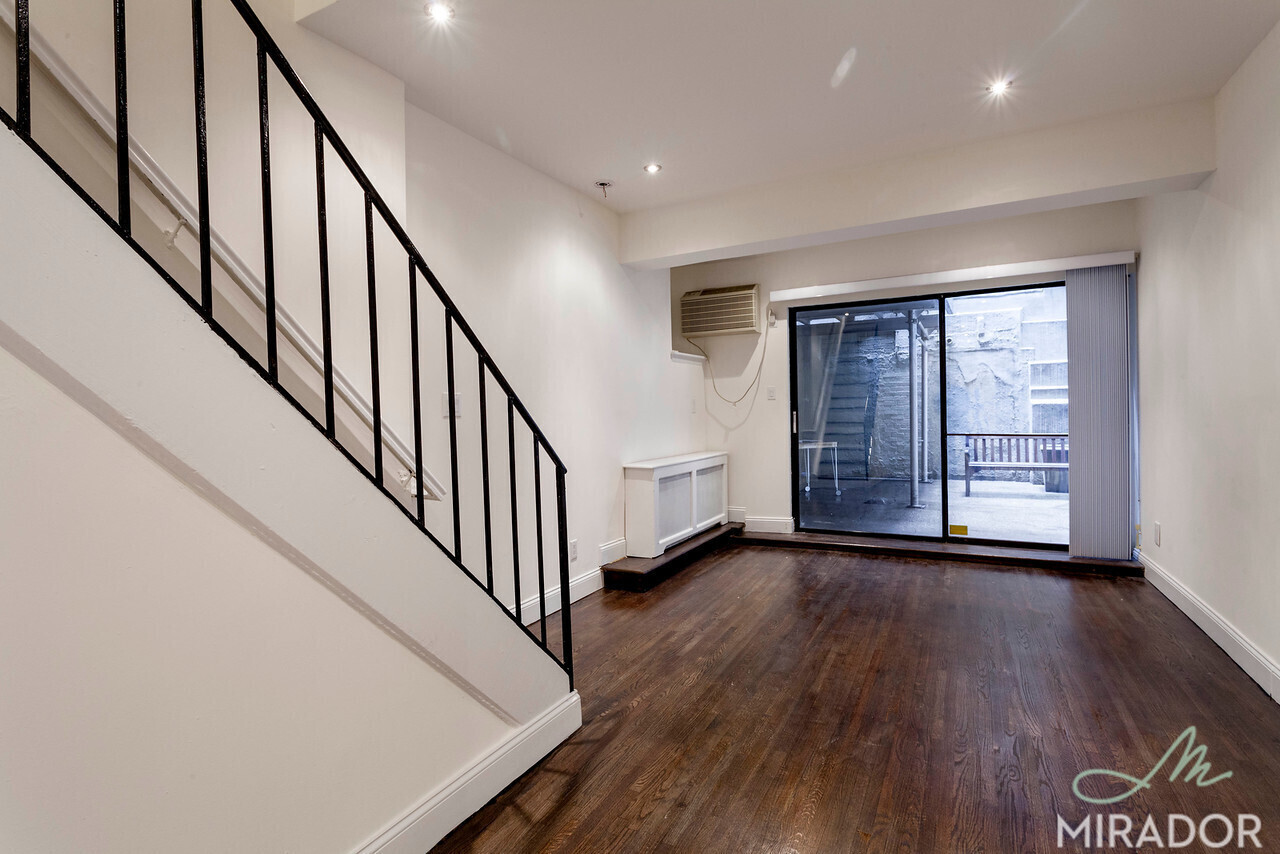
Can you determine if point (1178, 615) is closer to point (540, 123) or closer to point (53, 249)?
point (540, 123)

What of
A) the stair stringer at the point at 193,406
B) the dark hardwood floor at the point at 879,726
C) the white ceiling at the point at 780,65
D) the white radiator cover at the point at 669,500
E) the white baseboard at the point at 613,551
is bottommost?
the dark hardwood floor at the point at 879,726

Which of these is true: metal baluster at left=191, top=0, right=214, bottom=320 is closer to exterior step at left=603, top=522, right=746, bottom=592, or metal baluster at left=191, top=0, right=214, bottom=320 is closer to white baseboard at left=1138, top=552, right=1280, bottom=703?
exterior step at left=603, top=522, right=746, bottom=592

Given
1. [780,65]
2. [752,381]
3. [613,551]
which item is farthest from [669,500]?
[780,65]

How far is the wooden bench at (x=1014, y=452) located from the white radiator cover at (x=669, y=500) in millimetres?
2050

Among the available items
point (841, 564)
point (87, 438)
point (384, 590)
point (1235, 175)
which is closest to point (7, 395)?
point (87, 438)

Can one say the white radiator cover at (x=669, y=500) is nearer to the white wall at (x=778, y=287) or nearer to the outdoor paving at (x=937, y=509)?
the white wall at (x=778, y=287)

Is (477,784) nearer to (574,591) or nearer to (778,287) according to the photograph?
(574,591)

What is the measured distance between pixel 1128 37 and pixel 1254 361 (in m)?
1.43

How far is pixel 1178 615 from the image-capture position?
11.7ft

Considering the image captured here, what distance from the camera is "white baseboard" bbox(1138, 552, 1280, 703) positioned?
8.55 ft

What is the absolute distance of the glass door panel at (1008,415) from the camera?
5066 mm

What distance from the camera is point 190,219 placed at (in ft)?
6.24

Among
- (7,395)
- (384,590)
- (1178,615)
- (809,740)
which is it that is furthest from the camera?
(1178,615)

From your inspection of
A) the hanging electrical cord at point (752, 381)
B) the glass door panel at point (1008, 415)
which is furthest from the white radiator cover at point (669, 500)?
the glass door panel at point (1008, 415)
